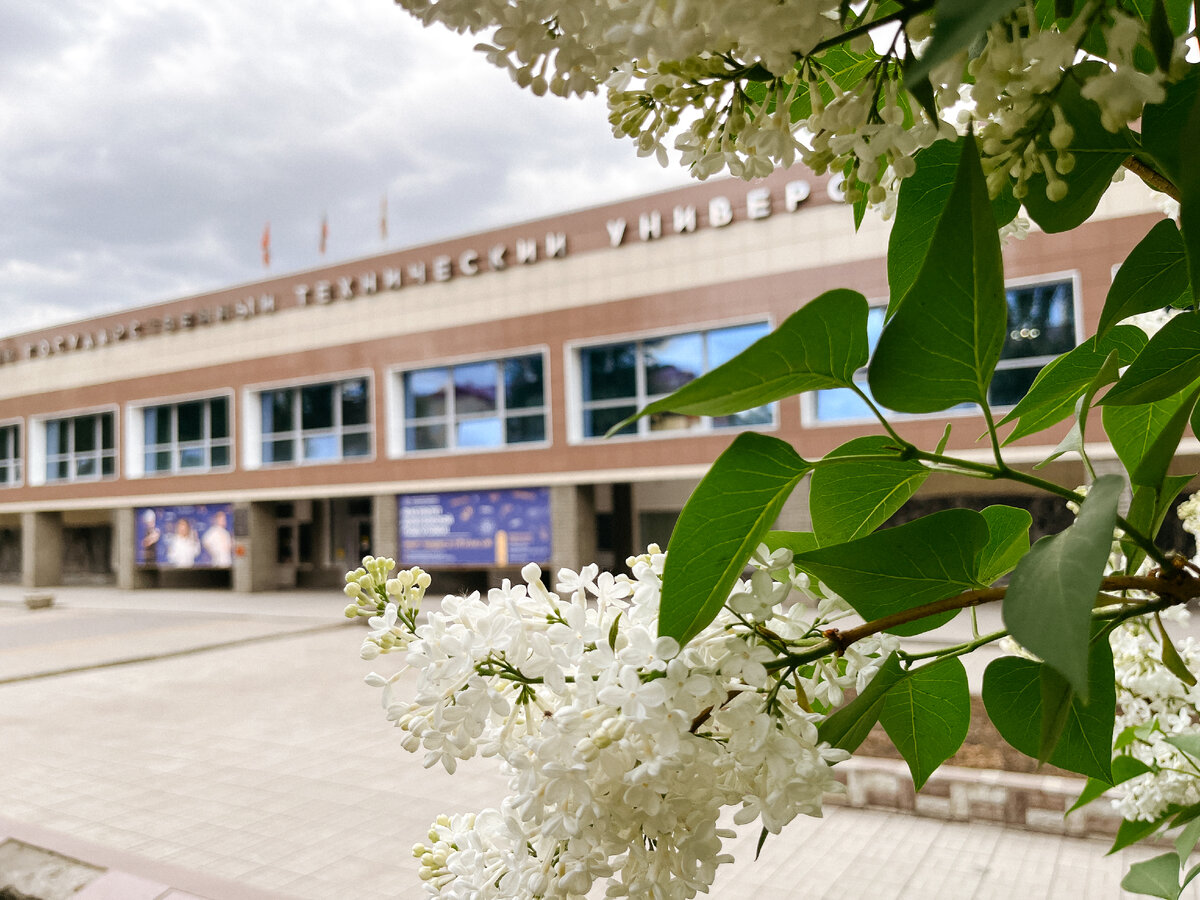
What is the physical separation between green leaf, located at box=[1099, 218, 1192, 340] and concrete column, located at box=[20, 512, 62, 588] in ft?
98.2

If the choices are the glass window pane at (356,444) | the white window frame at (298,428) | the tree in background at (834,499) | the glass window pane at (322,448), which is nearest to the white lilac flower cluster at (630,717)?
the tree in background at (834,499)

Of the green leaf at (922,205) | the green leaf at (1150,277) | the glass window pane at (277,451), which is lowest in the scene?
the green leaf at (1150,277)

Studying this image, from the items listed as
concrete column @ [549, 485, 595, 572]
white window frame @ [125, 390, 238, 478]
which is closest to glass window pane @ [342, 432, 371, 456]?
white window frame @ [125, 390, 238, 478]

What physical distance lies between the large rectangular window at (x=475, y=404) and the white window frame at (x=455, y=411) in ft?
0.07

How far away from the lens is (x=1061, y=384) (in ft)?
2.62

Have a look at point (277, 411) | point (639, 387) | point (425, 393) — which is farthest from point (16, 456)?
point (639, 387)

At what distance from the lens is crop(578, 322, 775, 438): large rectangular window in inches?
628

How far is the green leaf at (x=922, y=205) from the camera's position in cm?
71

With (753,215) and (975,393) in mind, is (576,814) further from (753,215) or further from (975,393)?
(753,215)

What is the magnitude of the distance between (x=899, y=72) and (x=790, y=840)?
5841 millimetres

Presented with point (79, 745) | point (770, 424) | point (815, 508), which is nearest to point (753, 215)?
point (770, 424)

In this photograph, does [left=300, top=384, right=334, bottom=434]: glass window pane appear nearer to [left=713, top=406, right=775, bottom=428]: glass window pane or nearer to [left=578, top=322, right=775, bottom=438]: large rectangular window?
[left=578, top=322, right=775, bottom=438]: large rectangular window

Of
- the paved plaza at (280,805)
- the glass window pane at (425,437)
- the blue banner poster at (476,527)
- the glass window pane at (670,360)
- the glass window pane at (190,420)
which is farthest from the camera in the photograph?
the glass window pane at (190,420)

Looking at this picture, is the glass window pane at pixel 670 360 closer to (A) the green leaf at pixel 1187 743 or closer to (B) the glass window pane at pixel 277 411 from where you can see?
(B) the glass window pane at pixel 277 411
